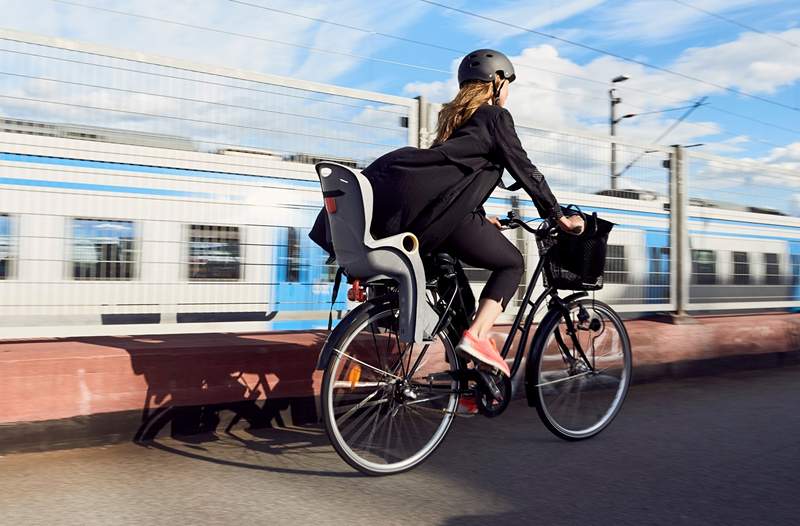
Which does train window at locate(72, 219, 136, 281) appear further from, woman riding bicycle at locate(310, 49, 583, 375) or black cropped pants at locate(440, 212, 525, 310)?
black cropped pants at locate(440, 212, 525, 310)

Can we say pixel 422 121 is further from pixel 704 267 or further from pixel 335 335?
pixel 704 267

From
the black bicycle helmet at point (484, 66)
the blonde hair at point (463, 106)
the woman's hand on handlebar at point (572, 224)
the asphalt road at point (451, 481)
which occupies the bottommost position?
the asphalt road at point (451, 481)

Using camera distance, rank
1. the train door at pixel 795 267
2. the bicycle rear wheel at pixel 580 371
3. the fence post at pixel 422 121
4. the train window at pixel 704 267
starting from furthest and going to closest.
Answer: the train door at pixel 795 267, the train window at pixel 704 267, the fence post at pixel 422 121, the bicycle rear wheel at pixel 580 371

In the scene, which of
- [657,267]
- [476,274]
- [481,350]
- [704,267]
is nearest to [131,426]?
[481,350]

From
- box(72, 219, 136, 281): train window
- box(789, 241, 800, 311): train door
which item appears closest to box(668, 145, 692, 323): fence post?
box(789, 241, 800, 311): train door

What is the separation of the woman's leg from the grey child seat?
10.2 inches

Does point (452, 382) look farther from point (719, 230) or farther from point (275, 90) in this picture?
point (719, 230)

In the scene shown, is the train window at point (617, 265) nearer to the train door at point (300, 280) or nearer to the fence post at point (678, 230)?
the fence post at point (678, 230)

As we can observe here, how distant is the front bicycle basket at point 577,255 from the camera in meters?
4.05

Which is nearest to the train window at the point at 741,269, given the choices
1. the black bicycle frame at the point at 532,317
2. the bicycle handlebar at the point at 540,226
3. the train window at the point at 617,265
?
the train window at the point at 617,265

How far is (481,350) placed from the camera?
3.60 metres

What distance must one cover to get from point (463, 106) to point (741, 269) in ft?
15.8

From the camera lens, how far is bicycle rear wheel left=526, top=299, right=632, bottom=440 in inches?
160

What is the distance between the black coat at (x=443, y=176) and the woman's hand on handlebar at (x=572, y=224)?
1.17ft
